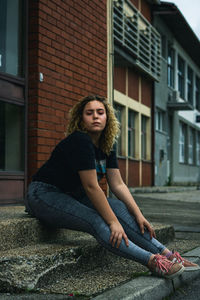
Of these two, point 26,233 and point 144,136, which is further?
point 144,136

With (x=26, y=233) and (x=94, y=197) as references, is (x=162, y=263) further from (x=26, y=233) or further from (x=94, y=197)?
(x=26, y=233)

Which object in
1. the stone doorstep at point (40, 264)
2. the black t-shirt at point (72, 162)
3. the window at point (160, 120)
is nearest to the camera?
the stone doorstep at point (40, 264)

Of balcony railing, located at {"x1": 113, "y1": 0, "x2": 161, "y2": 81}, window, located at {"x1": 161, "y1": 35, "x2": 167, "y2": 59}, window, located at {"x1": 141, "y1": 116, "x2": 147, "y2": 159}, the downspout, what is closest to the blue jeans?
the downspout

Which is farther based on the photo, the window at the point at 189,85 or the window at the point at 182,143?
the window at the point at 189,85

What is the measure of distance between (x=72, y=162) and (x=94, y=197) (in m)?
0.32

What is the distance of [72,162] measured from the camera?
12.6 feet

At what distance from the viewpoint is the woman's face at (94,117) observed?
4.06m

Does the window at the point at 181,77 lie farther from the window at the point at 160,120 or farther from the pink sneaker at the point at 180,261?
the pink sneaker at the point at 180,261

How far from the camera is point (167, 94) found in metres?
22.1

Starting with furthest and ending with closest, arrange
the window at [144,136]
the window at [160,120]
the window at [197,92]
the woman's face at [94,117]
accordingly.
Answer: the window at [197,92] < the window at [160,120] < the window at [144,136] < the woman's face at [94,117]

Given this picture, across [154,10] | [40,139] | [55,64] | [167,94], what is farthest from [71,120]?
[167,94]

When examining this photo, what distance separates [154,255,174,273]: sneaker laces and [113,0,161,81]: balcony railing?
37.8 ft

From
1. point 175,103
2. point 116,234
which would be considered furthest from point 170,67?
point 116,234

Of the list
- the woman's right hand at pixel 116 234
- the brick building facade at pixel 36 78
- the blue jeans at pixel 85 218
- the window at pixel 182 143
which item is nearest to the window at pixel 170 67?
the window at pixel 182 143
